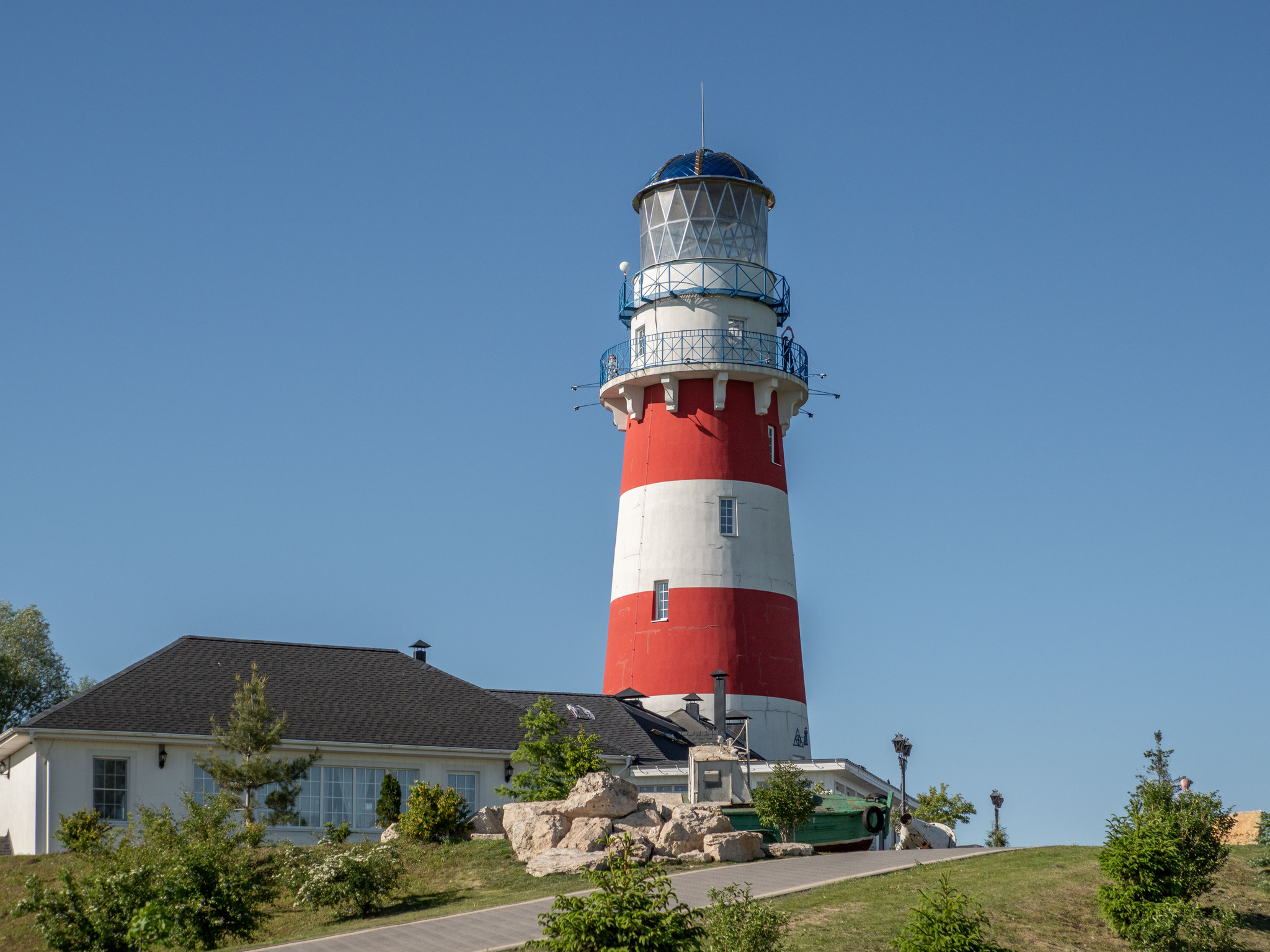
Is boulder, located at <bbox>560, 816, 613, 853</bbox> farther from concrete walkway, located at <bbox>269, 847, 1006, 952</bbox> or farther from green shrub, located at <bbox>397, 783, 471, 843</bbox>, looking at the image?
green shrub, located at <bbox>397, 783, 471, 843</bbox>

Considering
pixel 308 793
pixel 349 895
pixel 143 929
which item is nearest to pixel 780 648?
pixel 308 793

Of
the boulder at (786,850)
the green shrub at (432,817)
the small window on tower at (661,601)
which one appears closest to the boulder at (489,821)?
the green shrub at (432,817)

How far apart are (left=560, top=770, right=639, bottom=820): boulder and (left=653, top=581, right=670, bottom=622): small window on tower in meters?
13.6

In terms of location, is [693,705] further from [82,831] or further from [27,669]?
[27,669]

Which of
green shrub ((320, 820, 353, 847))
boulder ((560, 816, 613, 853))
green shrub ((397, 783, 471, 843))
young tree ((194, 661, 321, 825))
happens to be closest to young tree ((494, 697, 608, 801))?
green shrub ((397, 783, 471, 843))

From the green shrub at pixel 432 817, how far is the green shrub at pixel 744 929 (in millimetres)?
13842

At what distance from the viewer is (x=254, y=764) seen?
3241 centimetres

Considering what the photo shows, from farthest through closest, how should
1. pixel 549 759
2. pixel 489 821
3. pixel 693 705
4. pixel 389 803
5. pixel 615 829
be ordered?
pixel 693 705 → pixel 389 803 → pixel 549 759 → pixel 489 821 → pixel 615 829

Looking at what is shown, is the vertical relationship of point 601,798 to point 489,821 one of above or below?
above

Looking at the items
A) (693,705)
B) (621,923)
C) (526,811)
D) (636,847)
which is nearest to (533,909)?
(636,847)

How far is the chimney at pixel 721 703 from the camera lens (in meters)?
40.7

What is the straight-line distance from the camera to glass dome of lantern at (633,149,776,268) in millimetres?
45688

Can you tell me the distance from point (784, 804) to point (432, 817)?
296 inches

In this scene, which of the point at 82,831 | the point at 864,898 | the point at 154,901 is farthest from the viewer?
the point at 82,831
